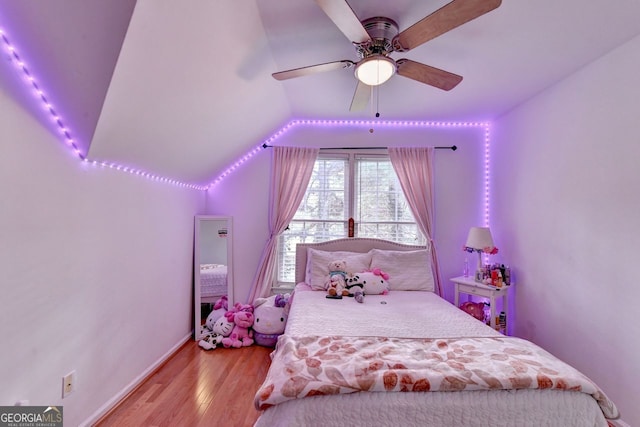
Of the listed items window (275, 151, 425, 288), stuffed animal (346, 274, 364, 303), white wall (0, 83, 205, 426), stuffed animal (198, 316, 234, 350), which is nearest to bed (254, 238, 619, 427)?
stuffed animal (346, 274, 364, 303)

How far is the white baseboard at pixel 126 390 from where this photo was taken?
175 centimetres

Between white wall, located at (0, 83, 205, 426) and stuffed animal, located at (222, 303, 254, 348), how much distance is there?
0.60 meters

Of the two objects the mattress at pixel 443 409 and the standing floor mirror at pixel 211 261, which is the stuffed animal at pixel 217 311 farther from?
the mattress at pixel 443 409

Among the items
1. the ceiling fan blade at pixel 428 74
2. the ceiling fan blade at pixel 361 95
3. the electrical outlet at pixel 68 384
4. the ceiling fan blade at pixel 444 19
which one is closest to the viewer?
the ceiling fan blade at pixel 444 19

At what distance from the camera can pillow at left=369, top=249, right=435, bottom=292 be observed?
2.87 meters

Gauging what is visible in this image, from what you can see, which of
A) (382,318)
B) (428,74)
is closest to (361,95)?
(428,74)

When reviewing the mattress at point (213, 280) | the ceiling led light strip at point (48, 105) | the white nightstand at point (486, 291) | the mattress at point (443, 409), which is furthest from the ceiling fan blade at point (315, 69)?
the white nightstand at point (486, 291)

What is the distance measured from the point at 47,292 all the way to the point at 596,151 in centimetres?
356

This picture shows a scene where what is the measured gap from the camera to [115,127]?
1.62m

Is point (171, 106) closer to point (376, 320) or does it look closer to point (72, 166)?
point (72, 166)

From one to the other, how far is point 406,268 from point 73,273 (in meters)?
2.64

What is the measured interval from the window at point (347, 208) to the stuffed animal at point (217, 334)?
841mm

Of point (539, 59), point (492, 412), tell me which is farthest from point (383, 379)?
point (539, 59)

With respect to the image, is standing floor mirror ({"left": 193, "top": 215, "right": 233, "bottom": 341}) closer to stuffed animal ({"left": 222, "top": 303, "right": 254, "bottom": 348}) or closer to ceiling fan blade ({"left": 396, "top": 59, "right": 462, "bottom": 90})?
stuffed animal ({"left": 222, "top": 303, "right": 254, "bottom": 348})
